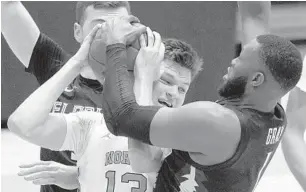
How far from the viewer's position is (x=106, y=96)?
169 centimetres

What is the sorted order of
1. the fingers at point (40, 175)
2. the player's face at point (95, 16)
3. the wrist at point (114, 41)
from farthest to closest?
the player's face at point (95, 16) < the fingers at point (40, 175) < the wrist at point (114, 41)

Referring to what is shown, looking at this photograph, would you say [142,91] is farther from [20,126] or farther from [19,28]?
[19,28]

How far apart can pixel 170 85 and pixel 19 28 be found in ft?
2.33

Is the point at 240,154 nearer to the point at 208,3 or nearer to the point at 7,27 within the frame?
the point at 7,27

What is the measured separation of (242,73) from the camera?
1.77 m

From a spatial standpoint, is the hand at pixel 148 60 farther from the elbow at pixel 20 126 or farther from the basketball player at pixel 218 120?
the elbow at pixel 20 126

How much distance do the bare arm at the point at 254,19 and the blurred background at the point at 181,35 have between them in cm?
207

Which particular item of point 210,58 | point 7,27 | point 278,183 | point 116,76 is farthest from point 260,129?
point 210,58

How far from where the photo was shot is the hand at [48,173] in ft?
6.74

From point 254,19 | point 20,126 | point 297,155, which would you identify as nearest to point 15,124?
point 20,126

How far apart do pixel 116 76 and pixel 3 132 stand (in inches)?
140

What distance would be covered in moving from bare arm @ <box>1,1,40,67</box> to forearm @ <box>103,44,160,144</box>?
811 mm

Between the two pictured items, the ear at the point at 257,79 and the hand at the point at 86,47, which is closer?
the ear at the point at 257,79

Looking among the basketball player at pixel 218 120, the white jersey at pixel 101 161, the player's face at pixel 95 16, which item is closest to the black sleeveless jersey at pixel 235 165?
the basketball player at pixel 218 120
